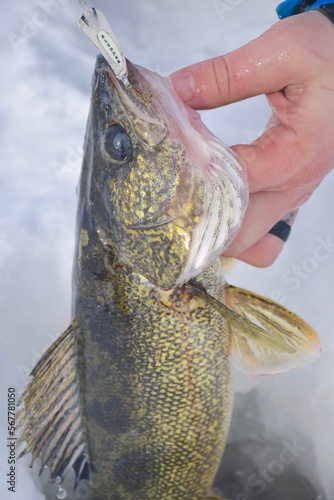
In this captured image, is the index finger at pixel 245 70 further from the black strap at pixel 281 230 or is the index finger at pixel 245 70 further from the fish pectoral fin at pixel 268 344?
the black strap at pixel 281 230

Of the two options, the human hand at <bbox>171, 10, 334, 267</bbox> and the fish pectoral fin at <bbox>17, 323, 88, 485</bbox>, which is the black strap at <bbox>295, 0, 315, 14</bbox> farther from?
the fish pectoral fin at <bbox>17, 323, 88, 485</bbox>

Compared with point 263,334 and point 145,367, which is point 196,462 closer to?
point 145,367

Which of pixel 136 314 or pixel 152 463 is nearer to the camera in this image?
pixel 136 314

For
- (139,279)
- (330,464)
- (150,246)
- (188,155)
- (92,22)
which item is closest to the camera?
(92,22)

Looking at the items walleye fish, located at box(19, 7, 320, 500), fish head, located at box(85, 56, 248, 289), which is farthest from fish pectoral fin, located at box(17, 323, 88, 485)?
fish head, located at box(85, 56, 248, 289)

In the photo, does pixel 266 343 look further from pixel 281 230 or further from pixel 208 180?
pixel 281 230

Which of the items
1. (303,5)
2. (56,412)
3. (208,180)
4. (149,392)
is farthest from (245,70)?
(56,412)

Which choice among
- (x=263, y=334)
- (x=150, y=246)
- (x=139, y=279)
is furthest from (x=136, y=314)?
(x=263, y=334)
